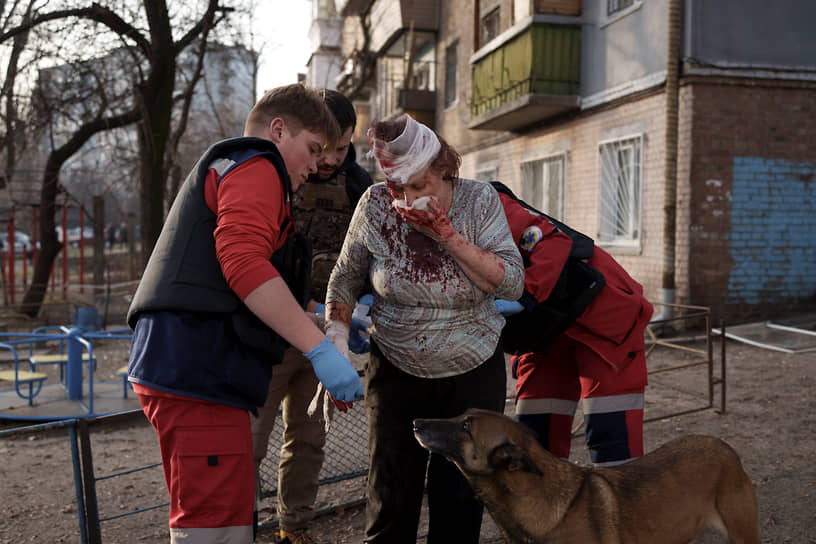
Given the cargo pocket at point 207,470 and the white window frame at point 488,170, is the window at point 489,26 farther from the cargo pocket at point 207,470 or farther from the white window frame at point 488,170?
the cargo pocket at point 207,470

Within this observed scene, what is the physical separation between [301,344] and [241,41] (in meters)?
14.3

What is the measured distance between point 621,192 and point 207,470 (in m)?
10.2

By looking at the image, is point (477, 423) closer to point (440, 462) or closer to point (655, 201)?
point (440, 462)

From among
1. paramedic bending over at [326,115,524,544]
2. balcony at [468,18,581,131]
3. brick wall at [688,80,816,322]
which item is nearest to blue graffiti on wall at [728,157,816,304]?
brick wall at [688,80,816,322]

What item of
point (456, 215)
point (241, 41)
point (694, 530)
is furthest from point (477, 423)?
point (241, 41)

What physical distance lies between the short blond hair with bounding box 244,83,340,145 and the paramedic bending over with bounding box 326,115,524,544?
21cm

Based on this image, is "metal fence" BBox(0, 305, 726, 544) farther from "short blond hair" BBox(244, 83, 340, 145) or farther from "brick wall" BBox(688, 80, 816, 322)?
"brick wall" BBox(688, 80, 816, 322)

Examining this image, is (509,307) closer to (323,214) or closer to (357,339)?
(357,339)

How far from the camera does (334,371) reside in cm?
210

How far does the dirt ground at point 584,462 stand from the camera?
4031mm

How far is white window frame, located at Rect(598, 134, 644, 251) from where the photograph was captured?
10.8 m

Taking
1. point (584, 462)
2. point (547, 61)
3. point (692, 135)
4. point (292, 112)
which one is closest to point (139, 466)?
point (584, 462)

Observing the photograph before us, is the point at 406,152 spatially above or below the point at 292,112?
below

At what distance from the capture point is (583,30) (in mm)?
12242
